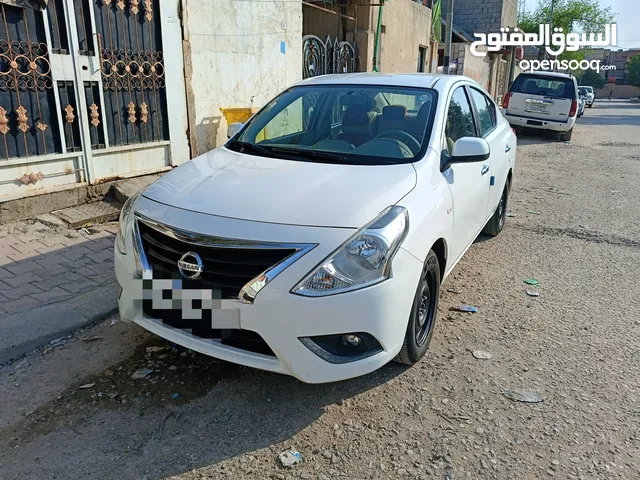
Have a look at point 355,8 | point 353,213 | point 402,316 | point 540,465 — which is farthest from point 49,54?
point 355,8

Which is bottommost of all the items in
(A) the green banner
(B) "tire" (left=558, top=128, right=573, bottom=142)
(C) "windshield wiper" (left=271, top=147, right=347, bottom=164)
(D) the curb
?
(D) the curb

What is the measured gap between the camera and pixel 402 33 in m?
13.6

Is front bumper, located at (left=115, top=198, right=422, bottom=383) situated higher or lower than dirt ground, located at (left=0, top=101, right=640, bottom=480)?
higher

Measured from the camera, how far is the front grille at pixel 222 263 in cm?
241

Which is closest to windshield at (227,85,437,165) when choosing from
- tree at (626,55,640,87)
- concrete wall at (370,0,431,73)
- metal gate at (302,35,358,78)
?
metal gate at (302,35,358,78)

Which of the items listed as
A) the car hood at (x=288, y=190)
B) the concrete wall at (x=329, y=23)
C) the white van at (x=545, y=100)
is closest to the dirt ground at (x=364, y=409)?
the car hood at (x=288, y=190)

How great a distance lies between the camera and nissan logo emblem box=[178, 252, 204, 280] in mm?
2502

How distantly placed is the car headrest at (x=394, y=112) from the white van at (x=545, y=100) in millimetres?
12276

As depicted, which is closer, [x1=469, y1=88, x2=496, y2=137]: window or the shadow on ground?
the shadow on ground

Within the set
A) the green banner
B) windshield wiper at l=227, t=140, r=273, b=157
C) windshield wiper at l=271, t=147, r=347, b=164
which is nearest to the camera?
windshield wiper at l=271, t=147, r=347, b=164

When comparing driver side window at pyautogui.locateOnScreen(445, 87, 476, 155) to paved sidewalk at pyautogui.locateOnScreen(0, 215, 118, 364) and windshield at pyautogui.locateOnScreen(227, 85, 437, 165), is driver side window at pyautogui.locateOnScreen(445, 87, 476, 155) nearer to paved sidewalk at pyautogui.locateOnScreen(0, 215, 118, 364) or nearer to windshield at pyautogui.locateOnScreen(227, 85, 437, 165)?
windshield at pyautogui.locateOnScreen(227, 85, 437, 165)

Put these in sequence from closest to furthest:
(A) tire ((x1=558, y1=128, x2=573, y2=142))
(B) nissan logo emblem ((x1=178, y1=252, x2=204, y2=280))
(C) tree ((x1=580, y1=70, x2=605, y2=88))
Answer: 1. (B) nissan logo emblem ((x1=178, y1=252, x2=204, y2=280))
2. (A) tire ((x1=558, y1=128, x2=573, y2=142))
3. (C) tree ((x1=580, y1=70, x2=605, y2=88))

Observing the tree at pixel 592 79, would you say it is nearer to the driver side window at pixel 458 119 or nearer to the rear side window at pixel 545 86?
the rear side window at pixel 545 86

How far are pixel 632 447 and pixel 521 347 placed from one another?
963 millimetres
